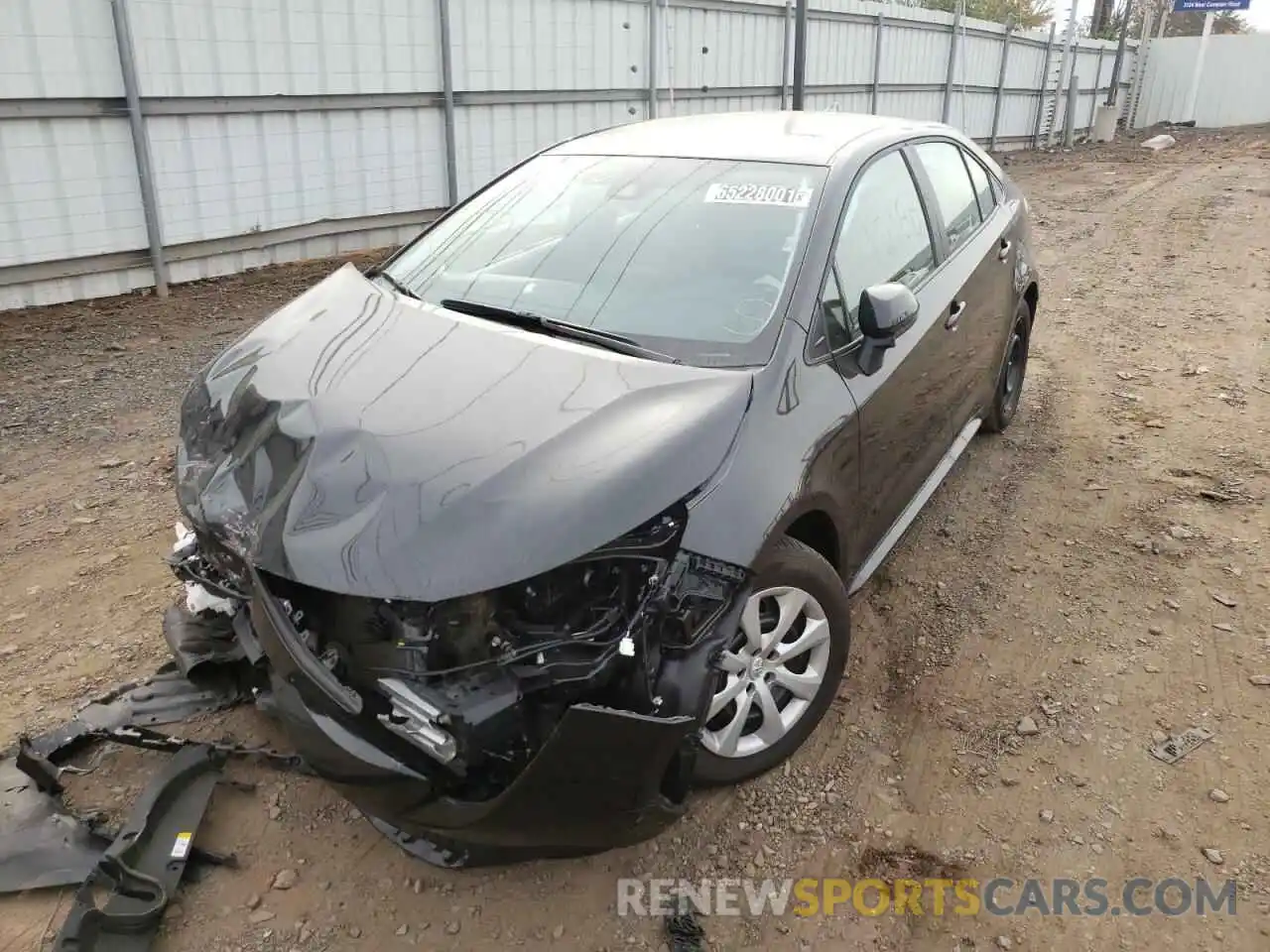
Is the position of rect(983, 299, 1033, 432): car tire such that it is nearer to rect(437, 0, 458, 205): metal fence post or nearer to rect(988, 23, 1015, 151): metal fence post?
rect(437, 0, 458, 205): metal fence post

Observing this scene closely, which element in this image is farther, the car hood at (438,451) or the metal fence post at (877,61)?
the metal fence post at (877,61)

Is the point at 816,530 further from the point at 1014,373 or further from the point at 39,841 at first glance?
the point at 1014,373

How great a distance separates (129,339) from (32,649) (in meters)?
3.93

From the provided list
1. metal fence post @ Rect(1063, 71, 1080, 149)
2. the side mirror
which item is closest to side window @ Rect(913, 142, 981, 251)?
the side mirror

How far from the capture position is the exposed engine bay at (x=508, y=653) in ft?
6.89

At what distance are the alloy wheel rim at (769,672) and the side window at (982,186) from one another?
277 cm

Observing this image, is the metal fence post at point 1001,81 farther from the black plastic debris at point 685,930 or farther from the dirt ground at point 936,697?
the black plastic debris at point 685,930

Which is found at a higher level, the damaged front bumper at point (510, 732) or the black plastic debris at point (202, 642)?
the damaged front bumper at point (510, 732)

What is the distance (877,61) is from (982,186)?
12.7m

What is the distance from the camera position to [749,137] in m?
3.68

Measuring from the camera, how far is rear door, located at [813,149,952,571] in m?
3.07

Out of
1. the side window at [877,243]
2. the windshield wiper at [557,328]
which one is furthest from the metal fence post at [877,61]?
the windshield wiper at [557,328]

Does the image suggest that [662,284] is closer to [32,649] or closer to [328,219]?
[32,649]

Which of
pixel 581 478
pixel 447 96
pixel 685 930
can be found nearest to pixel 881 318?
pixel 581 478
